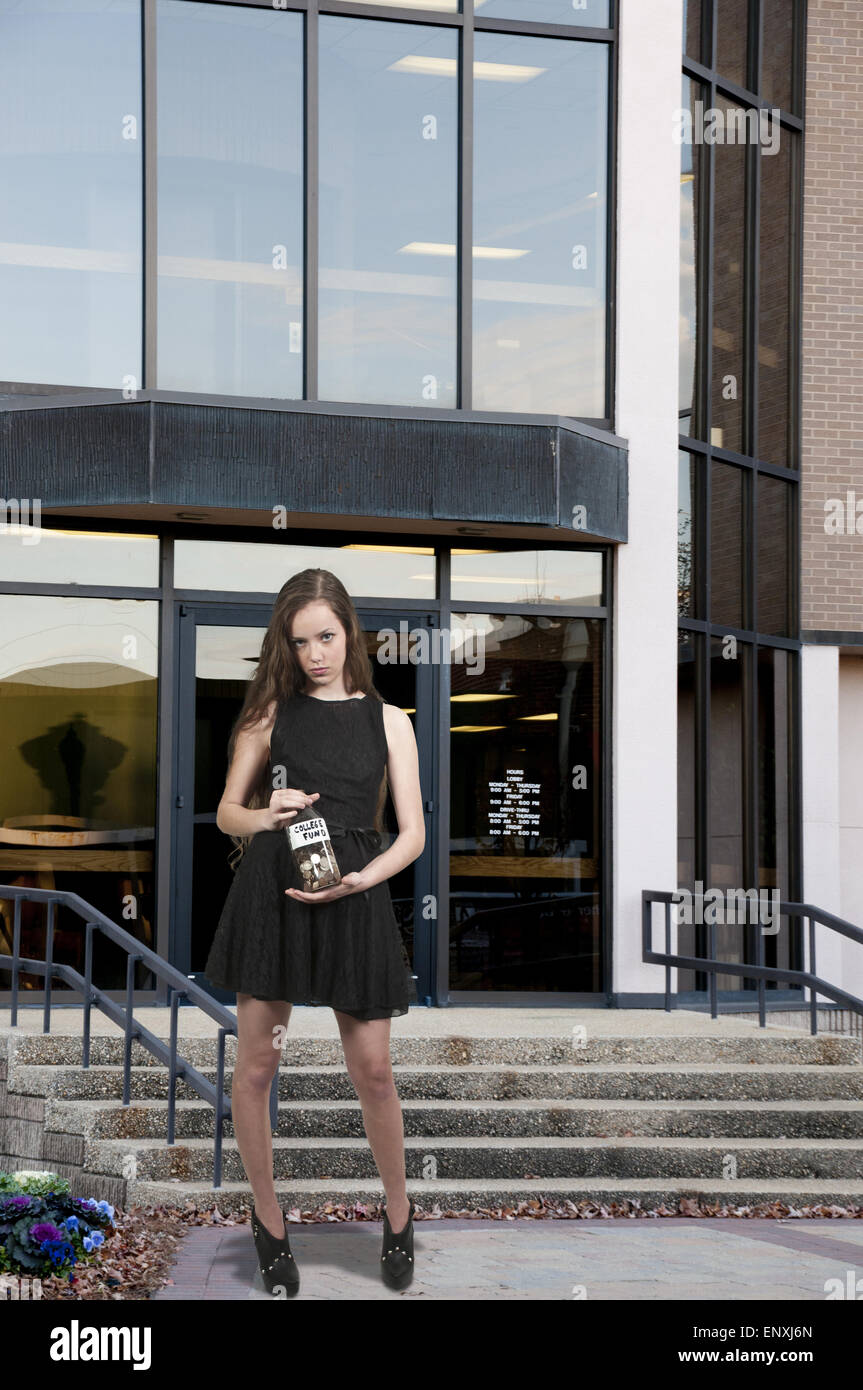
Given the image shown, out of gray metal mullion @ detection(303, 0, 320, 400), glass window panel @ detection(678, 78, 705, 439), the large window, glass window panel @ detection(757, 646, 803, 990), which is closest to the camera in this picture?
the large window

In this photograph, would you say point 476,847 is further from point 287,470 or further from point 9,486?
point 9,486

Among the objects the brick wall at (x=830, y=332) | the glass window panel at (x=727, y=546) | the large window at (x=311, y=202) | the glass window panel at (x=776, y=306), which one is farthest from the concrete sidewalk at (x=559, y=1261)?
the glass window panel at (x=776, y=306)

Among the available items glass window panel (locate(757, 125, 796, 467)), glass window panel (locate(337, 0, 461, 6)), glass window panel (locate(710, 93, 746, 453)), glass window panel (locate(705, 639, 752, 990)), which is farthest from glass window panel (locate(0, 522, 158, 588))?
glass window panel (locate(757, 125, 796, 467))

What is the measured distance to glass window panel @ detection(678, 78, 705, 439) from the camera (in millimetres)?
11703

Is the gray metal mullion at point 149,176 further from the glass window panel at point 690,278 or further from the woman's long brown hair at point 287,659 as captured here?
the woman's long brown hair at point 287,659

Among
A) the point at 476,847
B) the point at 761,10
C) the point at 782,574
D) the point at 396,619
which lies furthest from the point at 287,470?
the point at 761,10

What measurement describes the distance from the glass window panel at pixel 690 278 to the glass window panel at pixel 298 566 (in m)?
2.50

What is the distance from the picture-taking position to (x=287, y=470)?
9.73 metres

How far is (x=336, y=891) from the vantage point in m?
4.61

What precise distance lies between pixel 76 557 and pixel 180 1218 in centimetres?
491

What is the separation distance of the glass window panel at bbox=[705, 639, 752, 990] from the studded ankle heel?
7136 millimetres

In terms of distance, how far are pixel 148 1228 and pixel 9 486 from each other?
5129 millimetres

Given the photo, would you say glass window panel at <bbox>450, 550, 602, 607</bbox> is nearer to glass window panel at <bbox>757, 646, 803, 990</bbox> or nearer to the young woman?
glass window panel at <bbox>757, 646, 803, 990</bbox>
